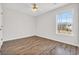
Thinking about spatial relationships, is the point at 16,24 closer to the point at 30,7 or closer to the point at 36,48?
the point at 30,7

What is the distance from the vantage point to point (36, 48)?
4.75ft

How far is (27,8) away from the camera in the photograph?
144cm

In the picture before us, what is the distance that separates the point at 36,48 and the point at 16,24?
19.3 inches

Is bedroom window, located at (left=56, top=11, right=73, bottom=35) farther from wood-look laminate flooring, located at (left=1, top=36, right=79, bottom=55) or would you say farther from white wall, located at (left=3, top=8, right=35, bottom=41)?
white wall, located at (left=3, top=8, right=35, bottom=41)

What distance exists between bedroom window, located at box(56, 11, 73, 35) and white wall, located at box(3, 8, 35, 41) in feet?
1.31

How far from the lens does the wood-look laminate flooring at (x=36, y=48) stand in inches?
55.4

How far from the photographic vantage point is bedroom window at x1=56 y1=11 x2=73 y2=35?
138cm

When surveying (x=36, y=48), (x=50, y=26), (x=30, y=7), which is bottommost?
(x=36, y=48)

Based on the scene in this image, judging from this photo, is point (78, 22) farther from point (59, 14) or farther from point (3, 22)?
point (3, 22)

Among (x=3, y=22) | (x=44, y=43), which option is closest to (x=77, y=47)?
(x=44, y=43)

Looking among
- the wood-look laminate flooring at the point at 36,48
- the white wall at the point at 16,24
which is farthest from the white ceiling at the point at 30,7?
the wood-look laminate flooring at the point at 36,48

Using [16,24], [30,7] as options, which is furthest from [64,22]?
[16,24]

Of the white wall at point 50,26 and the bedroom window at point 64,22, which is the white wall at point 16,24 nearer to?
the white wall at point 50,26

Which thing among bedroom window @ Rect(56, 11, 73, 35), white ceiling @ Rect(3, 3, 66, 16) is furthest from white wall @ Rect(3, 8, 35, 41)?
bedroom window @ Rect(56, 11, 73, 35)
